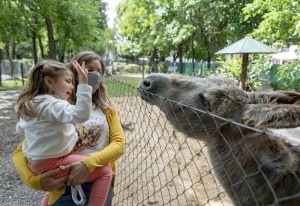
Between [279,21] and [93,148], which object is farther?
[279,21]

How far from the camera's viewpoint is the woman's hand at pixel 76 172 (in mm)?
1799

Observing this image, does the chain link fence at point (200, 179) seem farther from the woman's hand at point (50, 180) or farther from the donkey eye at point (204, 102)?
the woman's hand at point (50, 180)

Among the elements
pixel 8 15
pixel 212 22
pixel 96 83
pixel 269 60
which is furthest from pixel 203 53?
pixel 96 83

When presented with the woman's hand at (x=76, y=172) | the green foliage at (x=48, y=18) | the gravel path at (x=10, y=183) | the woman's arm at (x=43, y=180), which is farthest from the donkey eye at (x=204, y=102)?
the green foliage at (x=48, y=18)

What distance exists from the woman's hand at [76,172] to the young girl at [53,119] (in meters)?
0.04

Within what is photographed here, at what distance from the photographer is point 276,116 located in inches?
62.8

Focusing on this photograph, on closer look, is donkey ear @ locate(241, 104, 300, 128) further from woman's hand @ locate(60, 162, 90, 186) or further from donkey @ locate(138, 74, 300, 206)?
woman's hand @ locate(60, 162, 90, 186)

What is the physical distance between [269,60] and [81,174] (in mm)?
9307

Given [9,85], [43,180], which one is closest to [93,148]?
[43,180]

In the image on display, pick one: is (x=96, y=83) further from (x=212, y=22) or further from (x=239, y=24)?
(x=212, y=22)

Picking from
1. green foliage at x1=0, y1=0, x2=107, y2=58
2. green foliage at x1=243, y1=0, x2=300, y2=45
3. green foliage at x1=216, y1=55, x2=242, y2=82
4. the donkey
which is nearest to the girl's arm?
the donkey

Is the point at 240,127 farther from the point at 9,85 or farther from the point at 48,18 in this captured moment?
the point at 9,85

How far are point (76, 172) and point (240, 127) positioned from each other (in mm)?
1082

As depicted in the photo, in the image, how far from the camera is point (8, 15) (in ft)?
28.7
